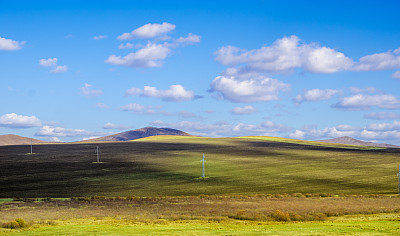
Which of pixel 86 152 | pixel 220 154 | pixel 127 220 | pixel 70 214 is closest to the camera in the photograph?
pixel 127 220

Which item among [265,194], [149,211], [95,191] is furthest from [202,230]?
[95,191]

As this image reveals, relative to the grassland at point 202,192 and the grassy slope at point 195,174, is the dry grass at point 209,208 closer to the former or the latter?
the grassland at point 202,192

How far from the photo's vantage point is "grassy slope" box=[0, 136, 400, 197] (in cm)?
6781

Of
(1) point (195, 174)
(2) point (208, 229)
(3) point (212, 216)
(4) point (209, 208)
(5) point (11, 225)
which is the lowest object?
(4) point (209, 208)

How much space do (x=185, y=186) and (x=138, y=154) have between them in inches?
1889

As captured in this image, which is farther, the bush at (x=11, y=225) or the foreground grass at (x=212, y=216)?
the bush at (x=11, y=225)

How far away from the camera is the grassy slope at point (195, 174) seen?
2670 inches

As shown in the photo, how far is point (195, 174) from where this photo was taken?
8338 cm

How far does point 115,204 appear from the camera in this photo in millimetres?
50125

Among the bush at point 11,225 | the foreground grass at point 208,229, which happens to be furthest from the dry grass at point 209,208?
the foreground grass at point 208,229

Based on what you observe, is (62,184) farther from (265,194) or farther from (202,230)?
(202,230)

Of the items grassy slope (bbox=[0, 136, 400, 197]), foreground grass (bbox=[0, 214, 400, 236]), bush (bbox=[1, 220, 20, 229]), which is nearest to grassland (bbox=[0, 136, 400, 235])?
foreground grass (bbox=[0, 214, 400, 236])

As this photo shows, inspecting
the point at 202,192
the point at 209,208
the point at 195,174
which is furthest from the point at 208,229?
the point at 195,174

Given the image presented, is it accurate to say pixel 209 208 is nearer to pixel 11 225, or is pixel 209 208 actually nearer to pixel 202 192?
pixel 202 192
